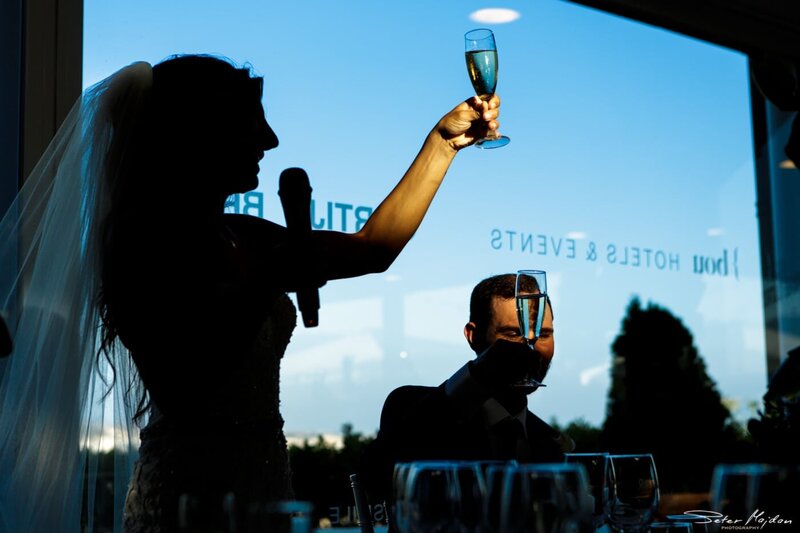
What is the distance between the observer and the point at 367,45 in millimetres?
3801

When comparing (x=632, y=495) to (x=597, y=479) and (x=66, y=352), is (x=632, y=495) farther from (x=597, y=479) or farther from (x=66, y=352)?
(x=66, y=352)

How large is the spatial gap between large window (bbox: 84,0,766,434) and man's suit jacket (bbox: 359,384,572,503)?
4.29 ft

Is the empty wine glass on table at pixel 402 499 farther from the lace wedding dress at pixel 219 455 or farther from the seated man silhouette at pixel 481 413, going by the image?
the lace wedding dress at pixel 219 455

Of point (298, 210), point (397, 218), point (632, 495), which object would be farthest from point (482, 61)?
point (632, 495)

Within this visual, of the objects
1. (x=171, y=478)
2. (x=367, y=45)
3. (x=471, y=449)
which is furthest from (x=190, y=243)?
(x=367, y=45)

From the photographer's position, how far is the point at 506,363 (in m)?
1.47

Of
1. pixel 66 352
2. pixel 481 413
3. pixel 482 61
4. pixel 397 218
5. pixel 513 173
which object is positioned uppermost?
pixel 513 173

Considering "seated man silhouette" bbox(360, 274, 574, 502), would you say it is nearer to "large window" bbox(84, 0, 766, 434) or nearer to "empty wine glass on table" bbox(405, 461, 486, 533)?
"empty wine glass on table" bbox(405, 461, 486, 533)

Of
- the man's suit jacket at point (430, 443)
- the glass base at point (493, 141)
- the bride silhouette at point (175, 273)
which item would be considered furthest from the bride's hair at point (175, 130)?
the man's suit jacket at point (430, 443)

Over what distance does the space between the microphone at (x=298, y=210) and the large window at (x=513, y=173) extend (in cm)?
199

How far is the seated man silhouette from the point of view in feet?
4.99

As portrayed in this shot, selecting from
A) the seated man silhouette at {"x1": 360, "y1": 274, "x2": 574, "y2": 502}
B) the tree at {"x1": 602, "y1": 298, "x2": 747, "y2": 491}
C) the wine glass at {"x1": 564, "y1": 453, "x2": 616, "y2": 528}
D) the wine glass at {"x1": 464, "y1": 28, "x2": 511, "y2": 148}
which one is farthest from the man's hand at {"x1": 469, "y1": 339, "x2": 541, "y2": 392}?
the tree at {"x1": 602, "y1": 298, "x2": 747, "y2": 491}

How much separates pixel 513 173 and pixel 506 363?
2.68m

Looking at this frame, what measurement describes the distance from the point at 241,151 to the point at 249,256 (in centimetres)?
21
